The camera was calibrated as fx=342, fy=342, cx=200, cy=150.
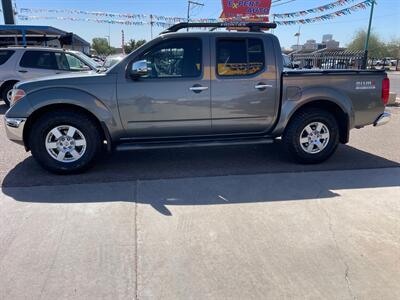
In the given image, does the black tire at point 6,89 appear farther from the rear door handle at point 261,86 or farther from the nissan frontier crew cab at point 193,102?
the rear door handle at point 261,86

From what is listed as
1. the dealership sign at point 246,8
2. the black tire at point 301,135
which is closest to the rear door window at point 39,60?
the black tire at point 301,135

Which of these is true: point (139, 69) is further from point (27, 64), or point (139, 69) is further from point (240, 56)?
point (27, 64)

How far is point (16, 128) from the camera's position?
450 centimetres

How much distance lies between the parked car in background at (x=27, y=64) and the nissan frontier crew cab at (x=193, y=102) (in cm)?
557

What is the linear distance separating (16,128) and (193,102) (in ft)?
7.75

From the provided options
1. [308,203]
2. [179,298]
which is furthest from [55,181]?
[308,203]

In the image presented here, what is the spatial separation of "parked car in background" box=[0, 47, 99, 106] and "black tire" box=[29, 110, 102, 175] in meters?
5.57

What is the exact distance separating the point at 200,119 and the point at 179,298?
2.84 metres

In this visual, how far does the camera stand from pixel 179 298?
2.39m

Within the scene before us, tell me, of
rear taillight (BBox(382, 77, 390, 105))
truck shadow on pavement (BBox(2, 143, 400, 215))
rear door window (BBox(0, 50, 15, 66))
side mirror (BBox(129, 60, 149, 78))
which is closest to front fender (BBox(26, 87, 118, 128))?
side mirror (BBox(129, 60, 149, 78))

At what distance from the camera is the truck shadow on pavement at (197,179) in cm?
400

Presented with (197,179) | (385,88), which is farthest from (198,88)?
(385,88)

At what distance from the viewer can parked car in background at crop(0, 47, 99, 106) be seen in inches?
385

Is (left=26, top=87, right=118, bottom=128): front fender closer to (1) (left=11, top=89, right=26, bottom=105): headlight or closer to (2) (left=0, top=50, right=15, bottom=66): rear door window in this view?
(1) (left=11, top=89, right=26, bottom=105): headlight
